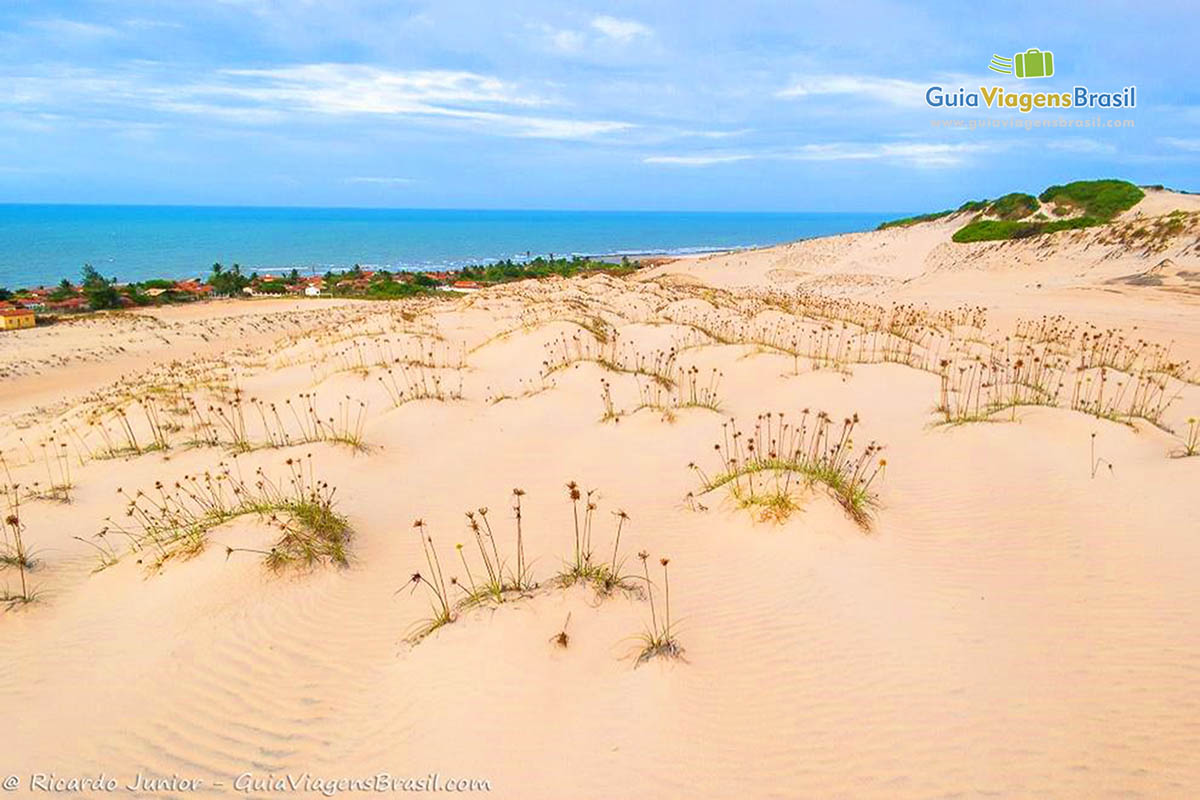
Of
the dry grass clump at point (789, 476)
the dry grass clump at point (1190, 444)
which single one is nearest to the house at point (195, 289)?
the dry grass clump at point (789, 476)

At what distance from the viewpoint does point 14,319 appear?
26141mm

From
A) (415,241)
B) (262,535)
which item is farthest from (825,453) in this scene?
(415,241)

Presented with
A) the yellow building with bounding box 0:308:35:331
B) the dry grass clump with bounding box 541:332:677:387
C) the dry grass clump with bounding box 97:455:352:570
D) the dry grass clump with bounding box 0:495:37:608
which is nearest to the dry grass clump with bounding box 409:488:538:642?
the dry grass clump with bounding box 97:455:352:570

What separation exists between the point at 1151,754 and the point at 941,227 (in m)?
55.8

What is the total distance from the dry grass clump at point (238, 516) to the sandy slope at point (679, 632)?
133 mm

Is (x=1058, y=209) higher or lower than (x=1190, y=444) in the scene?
higher

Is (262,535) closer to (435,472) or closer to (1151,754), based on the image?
(435,472)

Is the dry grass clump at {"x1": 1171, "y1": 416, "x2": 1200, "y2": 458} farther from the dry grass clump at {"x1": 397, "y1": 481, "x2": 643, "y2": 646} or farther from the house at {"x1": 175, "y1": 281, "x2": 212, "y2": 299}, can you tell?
the house at {"x1": 175, "y1": 281, "x2": 212, "y2": 299}

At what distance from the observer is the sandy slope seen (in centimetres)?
346

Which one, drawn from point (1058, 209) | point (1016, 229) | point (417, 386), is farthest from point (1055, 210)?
point (417, 386)

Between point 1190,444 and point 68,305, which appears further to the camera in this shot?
point 68,305

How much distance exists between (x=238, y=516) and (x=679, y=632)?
13.3 ft

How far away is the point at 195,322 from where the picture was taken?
94.2 ft

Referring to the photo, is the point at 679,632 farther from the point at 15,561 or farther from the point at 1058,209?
the point at 1058,209
